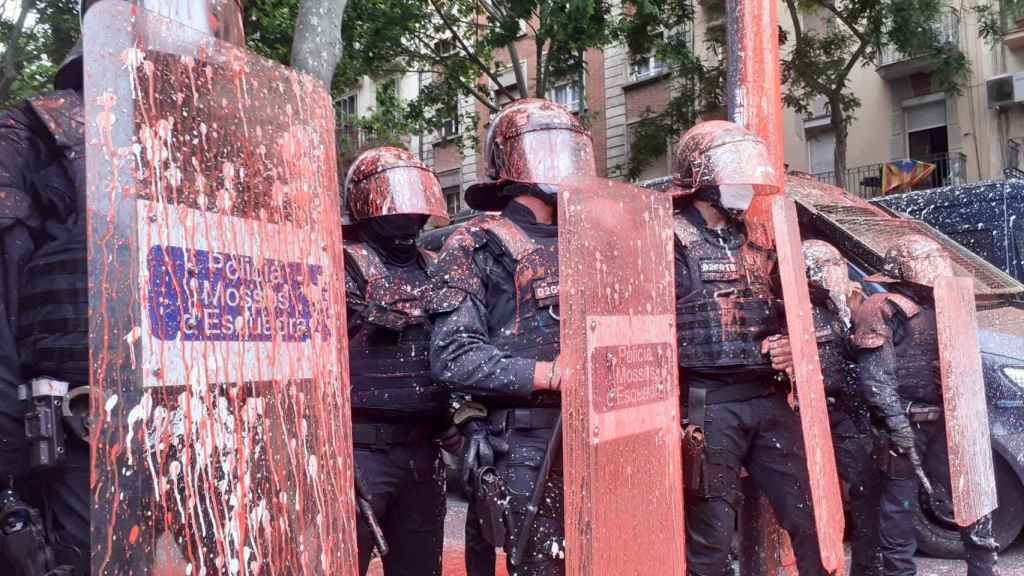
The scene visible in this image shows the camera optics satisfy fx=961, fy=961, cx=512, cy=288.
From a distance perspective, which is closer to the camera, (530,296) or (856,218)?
(530,296)

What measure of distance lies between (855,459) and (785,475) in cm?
123

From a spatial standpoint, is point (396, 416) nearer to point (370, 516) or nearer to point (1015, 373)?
point (370, 516)

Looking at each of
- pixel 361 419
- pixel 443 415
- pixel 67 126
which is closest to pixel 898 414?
pixel 443 415

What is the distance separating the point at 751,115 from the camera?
166 inches

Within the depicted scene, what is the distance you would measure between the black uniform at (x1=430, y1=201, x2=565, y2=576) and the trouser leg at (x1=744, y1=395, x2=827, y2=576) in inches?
40.1

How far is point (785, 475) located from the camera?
340 centimetres

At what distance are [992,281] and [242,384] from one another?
563cm

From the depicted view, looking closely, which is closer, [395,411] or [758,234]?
[395,411]

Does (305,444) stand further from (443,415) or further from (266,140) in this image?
(443,415)

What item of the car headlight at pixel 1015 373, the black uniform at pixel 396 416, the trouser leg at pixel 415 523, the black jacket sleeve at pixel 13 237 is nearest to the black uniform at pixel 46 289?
the black jacket sleeve at pixel 13 237

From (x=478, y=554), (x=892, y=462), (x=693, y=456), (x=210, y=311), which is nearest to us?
(x=210, y=311)

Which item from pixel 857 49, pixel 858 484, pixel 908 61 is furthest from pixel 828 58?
pixel 858 484

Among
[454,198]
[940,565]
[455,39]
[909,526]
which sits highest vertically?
[455,39]

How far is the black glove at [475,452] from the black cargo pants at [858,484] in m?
2.21
